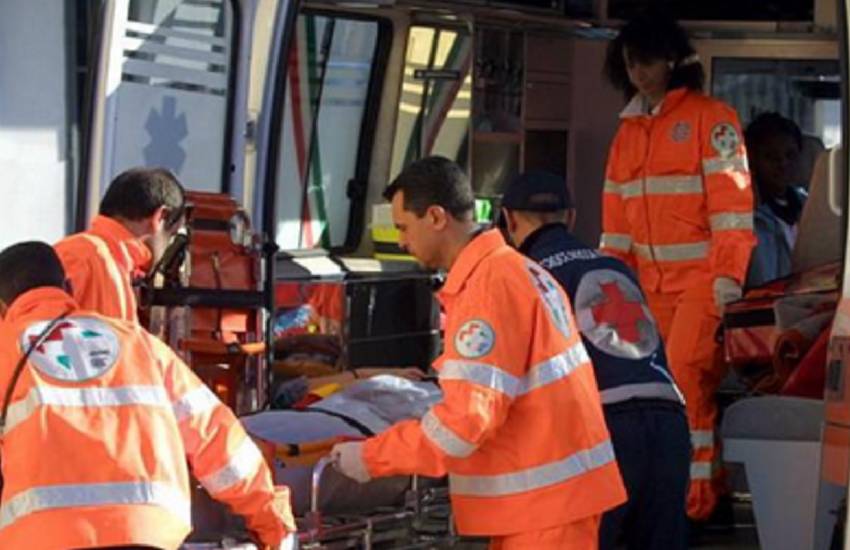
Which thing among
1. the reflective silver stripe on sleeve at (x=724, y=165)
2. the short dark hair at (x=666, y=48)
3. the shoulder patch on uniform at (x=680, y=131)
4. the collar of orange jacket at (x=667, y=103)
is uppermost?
the short dark hair at (x=666, y=48)

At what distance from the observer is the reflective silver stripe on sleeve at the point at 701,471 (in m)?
8.11

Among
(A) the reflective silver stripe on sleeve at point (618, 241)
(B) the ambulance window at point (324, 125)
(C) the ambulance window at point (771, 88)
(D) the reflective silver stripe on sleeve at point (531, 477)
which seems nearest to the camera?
(D) the reflective silver stripe on sleeve at point (531, 477)

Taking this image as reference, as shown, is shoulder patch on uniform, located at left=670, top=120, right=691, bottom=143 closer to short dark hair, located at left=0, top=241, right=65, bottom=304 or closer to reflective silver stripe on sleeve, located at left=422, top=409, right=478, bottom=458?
reflective silver stripe on sleeve, located at left=422, top=409, right=478, bottom=458

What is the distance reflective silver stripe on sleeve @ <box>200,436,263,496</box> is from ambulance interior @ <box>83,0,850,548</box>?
690mm

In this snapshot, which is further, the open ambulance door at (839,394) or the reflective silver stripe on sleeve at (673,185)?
the reflective silver stripe on sleeve at (673,185)

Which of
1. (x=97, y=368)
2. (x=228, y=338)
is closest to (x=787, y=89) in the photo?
(x=228, y=338)

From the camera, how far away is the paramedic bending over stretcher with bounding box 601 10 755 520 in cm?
800

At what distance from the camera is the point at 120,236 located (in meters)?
6.41

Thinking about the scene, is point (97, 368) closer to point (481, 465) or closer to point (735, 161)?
point (481, 465)

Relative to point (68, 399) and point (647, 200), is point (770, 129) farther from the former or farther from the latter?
point (68, 399)

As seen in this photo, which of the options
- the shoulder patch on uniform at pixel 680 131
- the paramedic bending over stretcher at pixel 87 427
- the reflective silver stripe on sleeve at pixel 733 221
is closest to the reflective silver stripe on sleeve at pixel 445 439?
the paramedic bending over stretcher at pixel 87 427

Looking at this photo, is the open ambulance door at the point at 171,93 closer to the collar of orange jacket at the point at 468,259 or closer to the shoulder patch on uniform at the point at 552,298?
the collar of orange jacket at the point at 468,259

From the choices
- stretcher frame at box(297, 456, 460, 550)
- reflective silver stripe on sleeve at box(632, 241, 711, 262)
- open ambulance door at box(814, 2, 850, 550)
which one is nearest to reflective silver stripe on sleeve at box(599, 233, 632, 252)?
reflective silver stripe on sleeve at box(632, 241, 711, 262)

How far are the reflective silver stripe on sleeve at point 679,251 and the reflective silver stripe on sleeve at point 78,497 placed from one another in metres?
3.79
